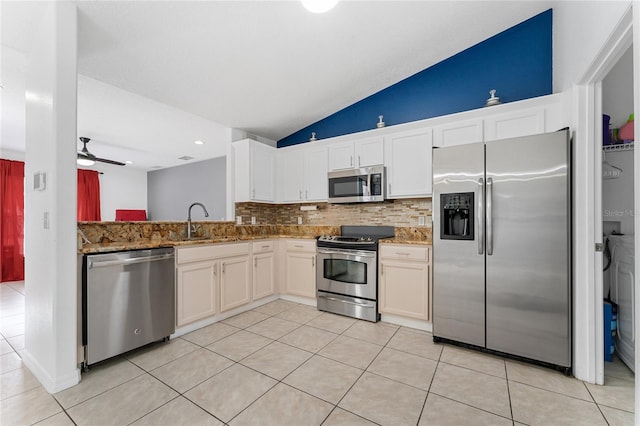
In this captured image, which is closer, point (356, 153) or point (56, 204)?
point (56, 204)

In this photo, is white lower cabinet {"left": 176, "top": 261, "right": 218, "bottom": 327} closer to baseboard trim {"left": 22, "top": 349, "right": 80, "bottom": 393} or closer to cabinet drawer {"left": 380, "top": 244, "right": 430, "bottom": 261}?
baseboard trim {"left": 22, "top": 349, "right": 80, "bottom": 393}

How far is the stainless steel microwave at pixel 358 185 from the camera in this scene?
3287mm

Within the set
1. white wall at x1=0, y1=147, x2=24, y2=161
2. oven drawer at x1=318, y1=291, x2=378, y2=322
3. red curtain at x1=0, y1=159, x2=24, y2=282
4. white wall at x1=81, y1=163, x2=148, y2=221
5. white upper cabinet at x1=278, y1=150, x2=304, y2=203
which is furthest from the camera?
white wall at x1=81, y1=163, x2=148, y2=221

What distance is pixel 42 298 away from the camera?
6.28ft

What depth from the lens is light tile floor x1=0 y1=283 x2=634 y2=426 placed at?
1.55 metres

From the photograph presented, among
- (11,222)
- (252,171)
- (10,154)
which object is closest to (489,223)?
(252,171)

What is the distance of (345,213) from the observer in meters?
3.90

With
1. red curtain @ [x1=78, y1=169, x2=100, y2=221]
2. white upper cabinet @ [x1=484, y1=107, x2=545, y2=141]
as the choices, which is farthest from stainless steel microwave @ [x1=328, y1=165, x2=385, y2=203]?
red curtain @ [x1=78, y1=169, x2=100, y2=221]

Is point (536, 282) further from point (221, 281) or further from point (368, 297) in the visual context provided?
point (221, 281)

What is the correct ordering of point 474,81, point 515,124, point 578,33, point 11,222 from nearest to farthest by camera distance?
point 578,33, point 515,124, point 474,81, point 11,222

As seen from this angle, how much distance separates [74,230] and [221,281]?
143cm

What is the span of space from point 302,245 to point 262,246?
0.52 m

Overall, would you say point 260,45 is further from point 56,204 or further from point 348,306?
point 348,306

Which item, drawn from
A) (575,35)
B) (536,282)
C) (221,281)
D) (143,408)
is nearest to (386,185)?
(536,282)
